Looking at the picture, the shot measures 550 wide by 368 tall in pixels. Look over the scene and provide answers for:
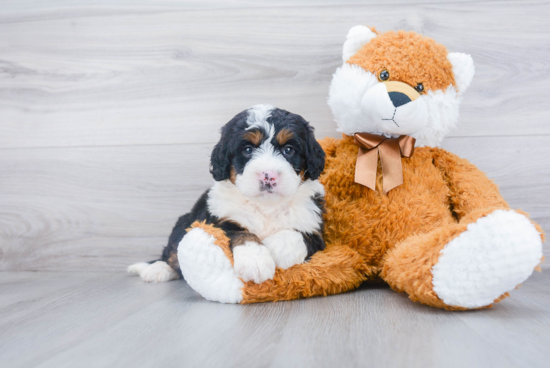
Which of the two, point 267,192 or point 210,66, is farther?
point 210,66

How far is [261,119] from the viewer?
4.27 ft

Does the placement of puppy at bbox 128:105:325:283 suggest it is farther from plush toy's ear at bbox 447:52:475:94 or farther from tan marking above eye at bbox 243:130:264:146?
plush toy's ear at bbox 447:52:475:94

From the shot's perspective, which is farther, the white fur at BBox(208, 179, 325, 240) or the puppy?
the white fur at BBox(208, 179, 325, 240)

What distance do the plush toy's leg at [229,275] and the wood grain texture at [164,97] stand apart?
2.49 feet

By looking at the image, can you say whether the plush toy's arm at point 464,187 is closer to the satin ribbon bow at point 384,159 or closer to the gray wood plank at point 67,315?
A: the satin ribbon bow at point 384,159

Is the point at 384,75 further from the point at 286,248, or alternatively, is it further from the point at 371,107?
the point at 286,248

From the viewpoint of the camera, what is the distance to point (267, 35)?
194 cm

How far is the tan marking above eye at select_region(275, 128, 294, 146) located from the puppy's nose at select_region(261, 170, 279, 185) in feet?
0.39

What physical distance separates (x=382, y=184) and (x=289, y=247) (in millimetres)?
436

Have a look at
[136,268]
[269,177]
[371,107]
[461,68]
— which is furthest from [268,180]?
[136,268]

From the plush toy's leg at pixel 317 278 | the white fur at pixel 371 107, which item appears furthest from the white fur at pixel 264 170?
the white fur at pixel 371 107

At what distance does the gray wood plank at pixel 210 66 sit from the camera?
6.02ft

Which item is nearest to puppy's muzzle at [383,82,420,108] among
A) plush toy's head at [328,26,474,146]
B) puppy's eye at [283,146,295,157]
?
plush toy's head at [328,26,474,146]

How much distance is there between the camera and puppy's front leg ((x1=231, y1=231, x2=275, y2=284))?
1.16 m
